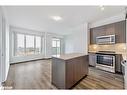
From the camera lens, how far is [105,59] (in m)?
4.72

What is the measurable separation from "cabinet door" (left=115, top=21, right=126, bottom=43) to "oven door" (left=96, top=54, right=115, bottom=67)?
2.66 feet

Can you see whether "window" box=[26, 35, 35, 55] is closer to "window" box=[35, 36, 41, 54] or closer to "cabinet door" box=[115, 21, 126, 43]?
"window" box=[35, 36, 41, 54]

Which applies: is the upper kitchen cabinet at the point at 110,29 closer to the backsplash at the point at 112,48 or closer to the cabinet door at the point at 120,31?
the cabinet door at the point at 120,31

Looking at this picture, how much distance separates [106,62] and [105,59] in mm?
146

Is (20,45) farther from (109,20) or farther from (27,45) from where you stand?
(109,20)

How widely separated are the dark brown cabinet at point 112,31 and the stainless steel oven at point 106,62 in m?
0.82

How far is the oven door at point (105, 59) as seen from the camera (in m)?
4.42

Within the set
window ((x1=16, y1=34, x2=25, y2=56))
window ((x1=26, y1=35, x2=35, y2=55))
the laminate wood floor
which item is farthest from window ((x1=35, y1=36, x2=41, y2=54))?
the laminate wood floor

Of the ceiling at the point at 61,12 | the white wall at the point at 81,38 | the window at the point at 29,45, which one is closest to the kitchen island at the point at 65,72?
the ceiling at the point at 61,12

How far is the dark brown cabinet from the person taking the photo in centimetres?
421

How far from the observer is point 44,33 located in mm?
8828

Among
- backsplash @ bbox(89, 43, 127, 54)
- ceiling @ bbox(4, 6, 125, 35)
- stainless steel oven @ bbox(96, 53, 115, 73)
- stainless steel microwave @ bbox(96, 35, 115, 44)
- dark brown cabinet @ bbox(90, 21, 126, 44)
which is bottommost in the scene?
stainless steel oven @ bbox(96, 53, 115, 73)
